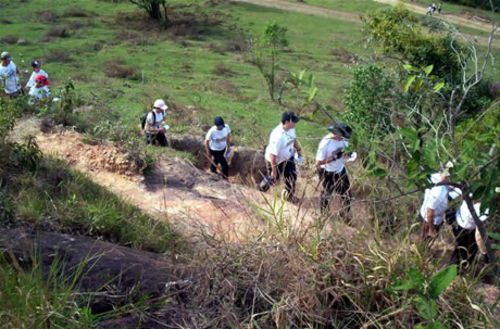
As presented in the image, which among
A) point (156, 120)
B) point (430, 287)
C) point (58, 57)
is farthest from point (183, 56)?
point (430, 287)

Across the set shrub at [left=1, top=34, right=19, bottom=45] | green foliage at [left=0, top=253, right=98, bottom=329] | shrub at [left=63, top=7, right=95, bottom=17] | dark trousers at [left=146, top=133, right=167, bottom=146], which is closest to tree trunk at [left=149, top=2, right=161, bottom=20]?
shrub at [left=63, top=7, right=95, bottom=17]

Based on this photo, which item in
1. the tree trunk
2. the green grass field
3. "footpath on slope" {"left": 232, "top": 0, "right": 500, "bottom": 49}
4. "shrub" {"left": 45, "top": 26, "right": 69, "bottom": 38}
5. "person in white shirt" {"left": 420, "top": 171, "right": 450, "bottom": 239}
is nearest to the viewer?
"person in white shirt" {"left": 420, "top": 171, "right": 450, "bottom": 239}

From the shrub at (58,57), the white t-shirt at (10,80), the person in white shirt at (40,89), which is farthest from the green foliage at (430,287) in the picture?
the shrub at (58,57)

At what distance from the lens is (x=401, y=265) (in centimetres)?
322

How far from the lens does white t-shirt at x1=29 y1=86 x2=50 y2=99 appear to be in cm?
882

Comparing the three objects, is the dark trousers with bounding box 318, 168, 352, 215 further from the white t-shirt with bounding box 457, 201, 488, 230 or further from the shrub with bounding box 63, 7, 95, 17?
the shrub with bounding box 63, 7, 95, 17

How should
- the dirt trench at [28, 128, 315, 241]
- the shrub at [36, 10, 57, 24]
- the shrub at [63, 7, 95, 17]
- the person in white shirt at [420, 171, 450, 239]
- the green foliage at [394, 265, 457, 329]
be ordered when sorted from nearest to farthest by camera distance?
the green foliage at [394, 265, 457, 329]
the person in white shirt at [420, 171, 450, 239]
the dirt trench at [28, 128, 315, 241]
the shrub at [36, 10, 57, 24]
the shrub at [63, 7, 95, 17]

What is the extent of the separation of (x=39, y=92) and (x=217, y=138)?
318 centimetres

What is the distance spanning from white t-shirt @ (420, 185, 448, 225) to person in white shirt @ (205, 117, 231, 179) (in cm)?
380

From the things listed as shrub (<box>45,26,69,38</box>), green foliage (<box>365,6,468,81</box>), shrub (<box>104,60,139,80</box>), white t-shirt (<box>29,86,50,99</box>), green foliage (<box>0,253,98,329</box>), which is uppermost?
green foliage (<box>365,6,468,81</box>)

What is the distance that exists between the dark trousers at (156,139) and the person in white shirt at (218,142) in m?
1.29

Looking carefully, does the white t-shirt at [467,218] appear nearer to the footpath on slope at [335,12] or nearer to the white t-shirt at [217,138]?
the white t-shirt at [217,138]

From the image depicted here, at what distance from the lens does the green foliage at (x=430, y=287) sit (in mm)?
2461

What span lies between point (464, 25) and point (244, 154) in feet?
75.6
